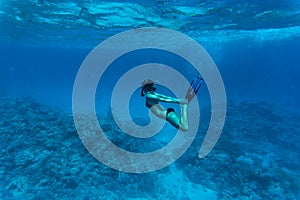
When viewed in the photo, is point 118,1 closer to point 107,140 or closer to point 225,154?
point 107,140

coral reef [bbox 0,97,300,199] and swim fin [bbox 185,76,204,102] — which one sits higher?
swim fin [bbox 185,76,204,102]

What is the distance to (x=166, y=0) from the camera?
48.0 ft

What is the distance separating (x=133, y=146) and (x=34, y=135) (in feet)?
18.9

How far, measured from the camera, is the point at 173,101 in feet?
19.5

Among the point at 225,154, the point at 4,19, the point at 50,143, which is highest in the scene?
the point at 4,19

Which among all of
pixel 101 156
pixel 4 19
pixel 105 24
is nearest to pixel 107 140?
pixel 101 156

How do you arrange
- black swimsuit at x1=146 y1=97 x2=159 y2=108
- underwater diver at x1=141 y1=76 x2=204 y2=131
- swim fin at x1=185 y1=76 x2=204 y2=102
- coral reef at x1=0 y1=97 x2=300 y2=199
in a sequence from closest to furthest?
swim fin at x1=185 y1=76 x2=204 y2=102 → underwater diver at x1=141 y1=76 x2=204 y2=131 → black swimsuit at x1=146 y1=97 x2=159 y2=108 → coral reef at x1=0 y1=97 x2=300 y2=199

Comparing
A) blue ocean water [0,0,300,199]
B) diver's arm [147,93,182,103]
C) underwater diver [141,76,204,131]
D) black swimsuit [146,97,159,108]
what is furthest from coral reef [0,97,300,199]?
diver's arm [147,93,182,103]

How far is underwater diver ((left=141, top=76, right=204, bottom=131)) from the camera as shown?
19.2 ft

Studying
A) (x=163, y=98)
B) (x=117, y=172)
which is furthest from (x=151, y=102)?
(x=117, y=172)

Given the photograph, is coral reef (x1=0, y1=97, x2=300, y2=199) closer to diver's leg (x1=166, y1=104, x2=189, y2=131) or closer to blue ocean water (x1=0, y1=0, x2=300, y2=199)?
blue ocean water (x1=0, y1=0, x2=300, y2=199)

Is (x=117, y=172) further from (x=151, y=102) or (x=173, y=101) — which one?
(x=173, y=101)

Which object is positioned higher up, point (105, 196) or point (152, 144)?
point (152, 144)

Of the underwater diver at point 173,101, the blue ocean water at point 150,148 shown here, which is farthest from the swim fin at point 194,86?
the blue ocean water at point 150,148
